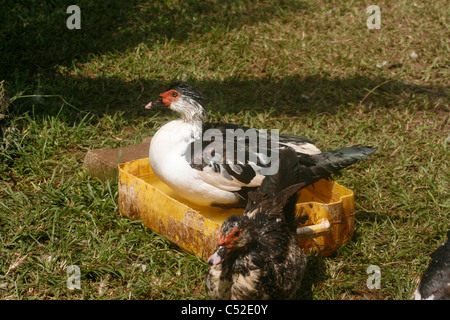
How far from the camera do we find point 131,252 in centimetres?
Answer: 350

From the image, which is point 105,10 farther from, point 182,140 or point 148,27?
point 182,140

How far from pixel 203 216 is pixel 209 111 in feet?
7.32

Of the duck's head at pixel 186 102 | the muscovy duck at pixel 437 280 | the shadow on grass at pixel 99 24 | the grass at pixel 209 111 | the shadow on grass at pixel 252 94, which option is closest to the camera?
the muscovy duck at pixel 437 280

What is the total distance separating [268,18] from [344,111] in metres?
2.14

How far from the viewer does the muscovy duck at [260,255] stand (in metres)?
2.79

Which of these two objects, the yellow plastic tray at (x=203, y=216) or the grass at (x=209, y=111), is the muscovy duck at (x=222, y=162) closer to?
the yellow plastic tray at (x=203, y=216)

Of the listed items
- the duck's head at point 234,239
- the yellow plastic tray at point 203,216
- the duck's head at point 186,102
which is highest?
the duck's head at point 186,102

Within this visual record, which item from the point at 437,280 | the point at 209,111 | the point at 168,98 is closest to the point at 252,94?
the point at 209,111

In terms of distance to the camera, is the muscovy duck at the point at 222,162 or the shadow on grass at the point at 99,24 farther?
the shadow on grass at the point at 99,24

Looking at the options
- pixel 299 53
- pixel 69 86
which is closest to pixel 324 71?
pixel 299 53

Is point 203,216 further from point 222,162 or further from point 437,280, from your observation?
point 437,280

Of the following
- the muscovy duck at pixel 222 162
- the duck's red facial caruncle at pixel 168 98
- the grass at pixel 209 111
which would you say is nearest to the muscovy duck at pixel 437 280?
the grass at pixel 209 111

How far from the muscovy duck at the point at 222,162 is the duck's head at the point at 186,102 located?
115mm

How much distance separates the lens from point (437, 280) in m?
2.72
